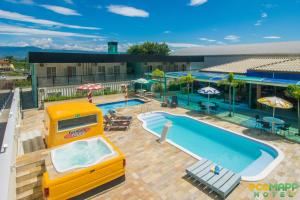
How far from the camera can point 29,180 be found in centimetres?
789

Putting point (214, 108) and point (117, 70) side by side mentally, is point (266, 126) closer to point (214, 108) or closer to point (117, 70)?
point (214, 108)

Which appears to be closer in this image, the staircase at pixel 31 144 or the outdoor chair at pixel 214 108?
the staircase at pixel 31 144

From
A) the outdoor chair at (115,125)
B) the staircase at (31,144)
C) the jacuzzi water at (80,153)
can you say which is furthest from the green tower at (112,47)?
the jacuzzi water at (80,153)

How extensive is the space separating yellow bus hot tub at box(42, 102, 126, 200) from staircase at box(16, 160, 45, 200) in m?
0.66

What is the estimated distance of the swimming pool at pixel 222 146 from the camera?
1052 cm

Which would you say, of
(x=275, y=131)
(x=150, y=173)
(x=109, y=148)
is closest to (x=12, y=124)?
(x=109, y=148)

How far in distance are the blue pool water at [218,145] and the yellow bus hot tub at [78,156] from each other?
16.9ft

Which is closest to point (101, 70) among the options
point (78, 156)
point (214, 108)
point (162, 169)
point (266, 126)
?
point (214, 108)

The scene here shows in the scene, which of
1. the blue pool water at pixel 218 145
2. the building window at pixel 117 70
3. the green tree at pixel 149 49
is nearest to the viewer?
the blue pool water at pixel 218 145

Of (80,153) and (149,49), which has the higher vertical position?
(149,49)

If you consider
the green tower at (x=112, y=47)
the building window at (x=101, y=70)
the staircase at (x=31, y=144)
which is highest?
the green tower at (x=112, y=47)

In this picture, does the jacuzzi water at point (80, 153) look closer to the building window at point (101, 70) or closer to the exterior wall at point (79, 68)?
the exterior wall at point (79, 68)

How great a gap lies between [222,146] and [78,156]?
9.10m

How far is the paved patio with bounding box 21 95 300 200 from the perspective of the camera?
24.8 ft
